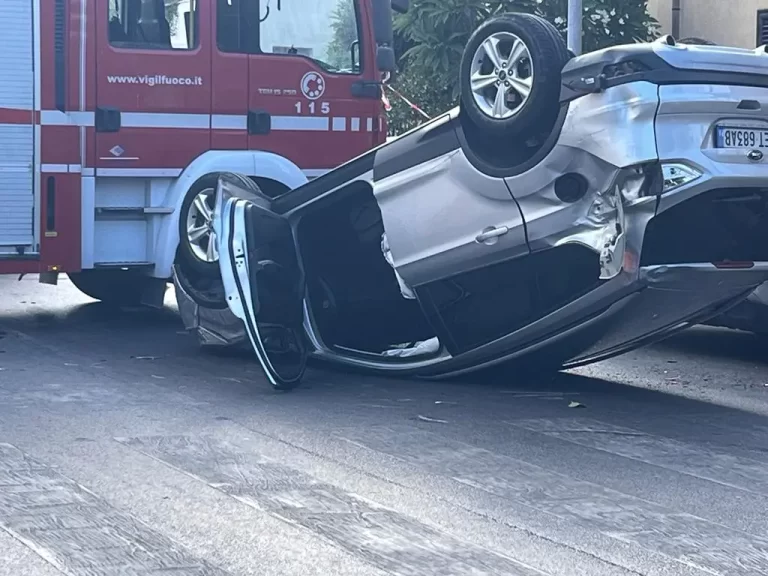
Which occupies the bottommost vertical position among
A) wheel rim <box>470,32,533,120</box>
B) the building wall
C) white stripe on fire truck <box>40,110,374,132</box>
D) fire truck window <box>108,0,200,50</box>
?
white stripe on fire truck <box>40,110,374,132</box>

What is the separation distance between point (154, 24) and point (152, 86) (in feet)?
1.52

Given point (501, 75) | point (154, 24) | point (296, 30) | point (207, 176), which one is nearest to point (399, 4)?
point (296, 30)

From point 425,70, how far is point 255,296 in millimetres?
10222

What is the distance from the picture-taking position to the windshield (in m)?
10.5

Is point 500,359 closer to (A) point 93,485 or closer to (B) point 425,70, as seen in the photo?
(A) point 93,485

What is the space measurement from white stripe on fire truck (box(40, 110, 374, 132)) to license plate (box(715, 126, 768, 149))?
4.45m

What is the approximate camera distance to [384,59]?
35.7 feet

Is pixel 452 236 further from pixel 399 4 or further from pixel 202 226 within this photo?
pixel 399 4

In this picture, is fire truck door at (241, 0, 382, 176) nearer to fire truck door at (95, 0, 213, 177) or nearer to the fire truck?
the fire truck

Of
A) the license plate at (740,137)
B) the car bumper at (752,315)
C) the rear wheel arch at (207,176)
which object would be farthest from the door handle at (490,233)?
the rear wheel arch at (207,176)

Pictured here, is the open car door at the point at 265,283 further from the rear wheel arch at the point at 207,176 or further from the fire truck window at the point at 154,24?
the fire truck window at the point at 154,24

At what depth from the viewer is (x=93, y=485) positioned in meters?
5.64

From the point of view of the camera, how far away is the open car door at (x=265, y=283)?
7.88 metres

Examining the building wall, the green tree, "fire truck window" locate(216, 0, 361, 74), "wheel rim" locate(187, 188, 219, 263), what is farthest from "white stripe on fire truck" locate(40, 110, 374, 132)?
the building wall
